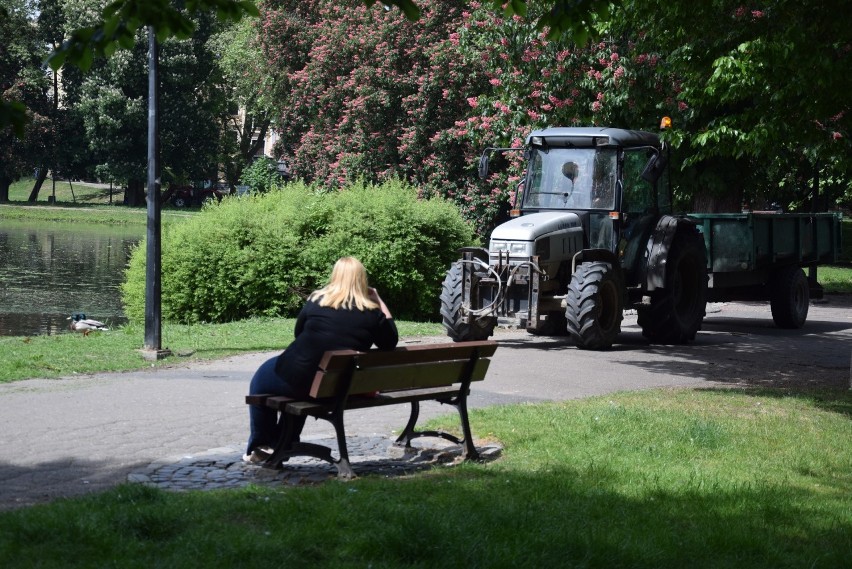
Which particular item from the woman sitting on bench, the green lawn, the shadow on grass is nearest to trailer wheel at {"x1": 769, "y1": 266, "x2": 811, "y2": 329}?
the shadow on grass

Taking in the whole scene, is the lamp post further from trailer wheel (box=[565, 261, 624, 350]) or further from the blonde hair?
the blonde hair

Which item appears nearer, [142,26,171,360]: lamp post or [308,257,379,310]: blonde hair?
[308,257,379,310]: blonde hair

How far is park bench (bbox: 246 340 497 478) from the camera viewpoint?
754 cm

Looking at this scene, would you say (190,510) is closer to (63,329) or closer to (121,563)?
(121,563)

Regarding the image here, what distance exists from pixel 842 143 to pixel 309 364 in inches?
478

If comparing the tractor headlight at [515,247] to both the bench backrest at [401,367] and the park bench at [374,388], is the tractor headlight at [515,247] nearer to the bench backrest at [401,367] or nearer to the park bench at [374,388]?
the bench backrest at [401,367]

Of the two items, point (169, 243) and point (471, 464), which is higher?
point (169, 243)

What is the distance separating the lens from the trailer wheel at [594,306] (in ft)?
51.0

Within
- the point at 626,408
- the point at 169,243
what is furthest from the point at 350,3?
the point at 626,408

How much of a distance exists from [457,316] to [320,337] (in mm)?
8428

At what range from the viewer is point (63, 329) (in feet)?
67.1

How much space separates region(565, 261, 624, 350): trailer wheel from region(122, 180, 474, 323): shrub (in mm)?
4997

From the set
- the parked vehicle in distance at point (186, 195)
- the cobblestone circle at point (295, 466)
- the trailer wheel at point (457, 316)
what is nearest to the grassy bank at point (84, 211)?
the parked vehicle in distance at point (186, 195)

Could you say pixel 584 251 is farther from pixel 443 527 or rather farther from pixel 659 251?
pixel 443 527
